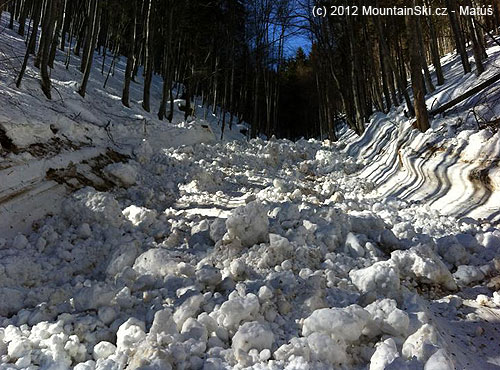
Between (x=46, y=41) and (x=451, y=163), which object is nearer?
(x=451, y=163)

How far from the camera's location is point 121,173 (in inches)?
209

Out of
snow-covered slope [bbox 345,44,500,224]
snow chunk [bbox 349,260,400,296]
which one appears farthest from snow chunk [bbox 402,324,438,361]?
snow-covered slope [bbox 345,44,500,224]

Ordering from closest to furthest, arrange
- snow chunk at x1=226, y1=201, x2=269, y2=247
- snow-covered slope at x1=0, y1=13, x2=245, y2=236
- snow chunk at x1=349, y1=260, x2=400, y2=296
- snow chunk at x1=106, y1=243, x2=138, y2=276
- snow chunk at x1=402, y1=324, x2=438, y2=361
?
snow chunk at x1=402, y1=324, x2=438, y2=361 → snow chunk at x1=349, y1=260, x2=400, y2=296 → snow chunk at x1=106, y1=243, x2=138, y2=276 → snow chunk at x1=226, y1=201, x2=269, y2=247 → snow-covered slope at x1=0, y1=13, x2=245, y2=236

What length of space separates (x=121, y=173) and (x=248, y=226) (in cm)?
282

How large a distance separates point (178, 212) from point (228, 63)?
17.6 metres

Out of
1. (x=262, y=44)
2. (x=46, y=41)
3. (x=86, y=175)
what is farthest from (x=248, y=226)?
(x=262, y=44)

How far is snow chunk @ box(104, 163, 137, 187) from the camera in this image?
524cm

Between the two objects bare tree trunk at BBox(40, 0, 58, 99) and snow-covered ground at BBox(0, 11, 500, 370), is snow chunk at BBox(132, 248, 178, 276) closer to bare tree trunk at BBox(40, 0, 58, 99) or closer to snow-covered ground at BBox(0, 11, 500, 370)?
snow-covered ground at BBox(0, 11, 500, 370)

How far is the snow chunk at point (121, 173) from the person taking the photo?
17.2 feet

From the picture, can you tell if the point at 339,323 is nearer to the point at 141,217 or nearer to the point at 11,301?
the point at 11,301

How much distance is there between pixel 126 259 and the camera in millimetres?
2906

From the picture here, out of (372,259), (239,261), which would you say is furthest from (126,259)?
(372,259)

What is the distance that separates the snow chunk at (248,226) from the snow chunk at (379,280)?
2.87ft

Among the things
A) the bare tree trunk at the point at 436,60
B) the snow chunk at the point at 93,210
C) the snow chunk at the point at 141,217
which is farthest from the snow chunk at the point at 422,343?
the bare tree trunk at the point at 436,60
